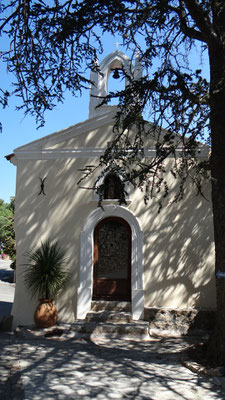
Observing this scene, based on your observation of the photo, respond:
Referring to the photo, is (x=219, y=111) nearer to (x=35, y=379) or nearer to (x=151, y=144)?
(x=151, y=144)

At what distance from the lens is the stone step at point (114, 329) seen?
23.1 feet

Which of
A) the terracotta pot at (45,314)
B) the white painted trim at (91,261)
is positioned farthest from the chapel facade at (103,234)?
the terracotta pot at (45,314)

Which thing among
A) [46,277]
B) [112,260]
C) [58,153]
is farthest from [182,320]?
[58,153]

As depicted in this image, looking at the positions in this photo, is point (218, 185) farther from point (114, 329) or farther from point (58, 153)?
point (58, 153)

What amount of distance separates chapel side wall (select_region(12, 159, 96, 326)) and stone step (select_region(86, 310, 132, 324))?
81cm

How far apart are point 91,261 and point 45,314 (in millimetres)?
1702

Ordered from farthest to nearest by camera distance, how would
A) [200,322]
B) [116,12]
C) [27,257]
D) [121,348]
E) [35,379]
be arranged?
[27,257]
[200,322]
[121,348]
[116,12]
[35,379]

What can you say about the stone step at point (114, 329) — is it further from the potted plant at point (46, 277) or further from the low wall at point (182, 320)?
the potted plant at point (46, 277)

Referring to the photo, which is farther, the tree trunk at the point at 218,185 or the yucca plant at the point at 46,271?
the yucca plant at the point at 46,271

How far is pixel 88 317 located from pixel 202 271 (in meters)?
3.09

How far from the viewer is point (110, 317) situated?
7480mm

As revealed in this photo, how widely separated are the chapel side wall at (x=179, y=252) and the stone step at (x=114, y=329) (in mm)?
865

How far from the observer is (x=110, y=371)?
16.4 ft

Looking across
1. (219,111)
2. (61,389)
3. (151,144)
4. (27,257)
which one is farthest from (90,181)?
(61,389)
